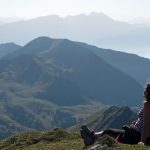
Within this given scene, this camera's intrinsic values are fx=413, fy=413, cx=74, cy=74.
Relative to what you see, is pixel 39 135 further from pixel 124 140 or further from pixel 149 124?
pixel 149 124

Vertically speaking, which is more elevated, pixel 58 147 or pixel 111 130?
pixel 111 130

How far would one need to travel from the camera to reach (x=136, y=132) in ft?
71.6

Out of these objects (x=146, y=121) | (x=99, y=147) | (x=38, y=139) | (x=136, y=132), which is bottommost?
(x=38, y=139)

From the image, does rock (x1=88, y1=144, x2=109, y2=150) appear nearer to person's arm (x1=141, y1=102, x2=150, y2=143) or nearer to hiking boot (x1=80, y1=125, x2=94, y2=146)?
hiking boot (x1=80, y1=125, x2=94, y2=146)

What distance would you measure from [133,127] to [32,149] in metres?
8.24

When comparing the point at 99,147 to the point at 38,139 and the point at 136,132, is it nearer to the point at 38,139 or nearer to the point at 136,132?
the point at 136,132

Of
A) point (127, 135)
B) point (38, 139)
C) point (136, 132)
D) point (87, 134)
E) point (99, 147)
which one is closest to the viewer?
point (99, 147)

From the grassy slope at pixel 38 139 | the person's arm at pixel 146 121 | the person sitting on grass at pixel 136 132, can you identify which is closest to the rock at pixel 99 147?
the person sitting on grass at pixel 136 132

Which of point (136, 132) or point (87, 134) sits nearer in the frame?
point (136, 132)

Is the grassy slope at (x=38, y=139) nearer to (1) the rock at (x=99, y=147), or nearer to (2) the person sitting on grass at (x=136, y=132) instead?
(2) the person sitting on grass at (x=136, y=132)

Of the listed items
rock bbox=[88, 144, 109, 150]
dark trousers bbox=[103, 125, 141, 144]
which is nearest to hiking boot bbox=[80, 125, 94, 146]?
dark trousers bbox=[103, 125, 141, 144]

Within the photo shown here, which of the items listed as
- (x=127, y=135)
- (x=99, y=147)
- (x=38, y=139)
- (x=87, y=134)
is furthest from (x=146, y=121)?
(x=38, y=139)

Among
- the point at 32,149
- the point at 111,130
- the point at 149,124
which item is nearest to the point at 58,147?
the point at 32,149

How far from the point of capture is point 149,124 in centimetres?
2028
